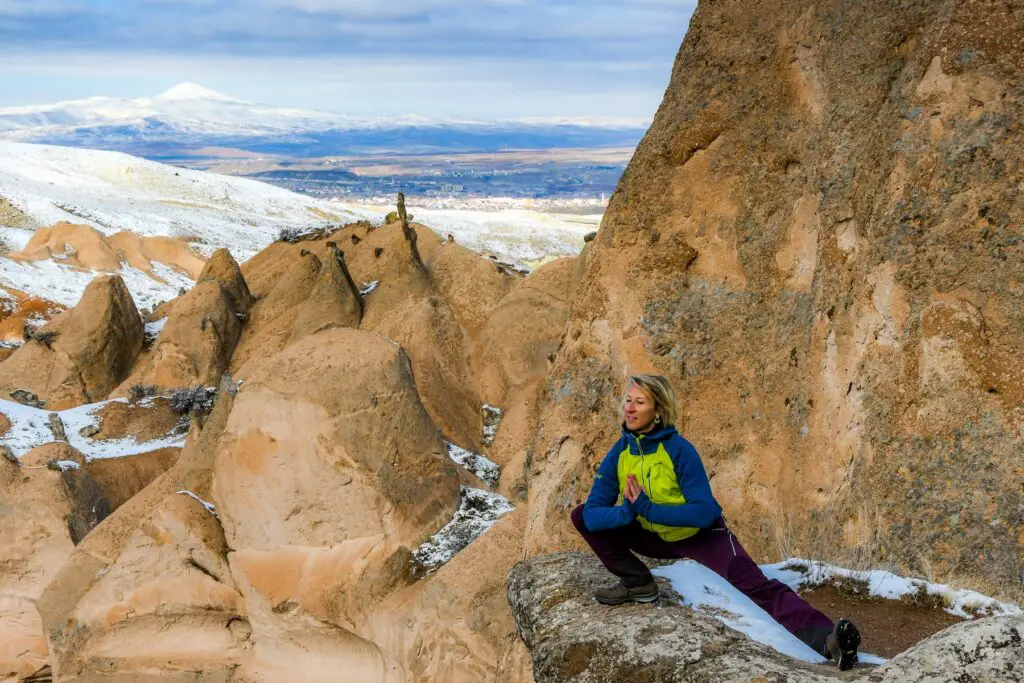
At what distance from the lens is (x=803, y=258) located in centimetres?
704

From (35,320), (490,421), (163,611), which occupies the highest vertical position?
(490,421)

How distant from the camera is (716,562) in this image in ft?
16.0

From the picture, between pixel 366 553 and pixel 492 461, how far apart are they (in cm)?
677

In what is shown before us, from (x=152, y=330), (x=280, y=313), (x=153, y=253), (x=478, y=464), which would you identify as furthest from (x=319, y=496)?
(x=153, y=253)

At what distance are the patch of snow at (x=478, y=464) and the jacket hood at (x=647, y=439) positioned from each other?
1136cm

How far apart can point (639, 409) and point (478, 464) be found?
12.0m

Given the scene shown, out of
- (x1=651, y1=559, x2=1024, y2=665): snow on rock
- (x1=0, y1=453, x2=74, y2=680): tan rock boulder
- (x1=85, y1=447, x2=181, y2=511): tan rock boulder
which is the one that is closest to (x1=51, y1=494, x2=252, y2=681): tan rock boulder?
(x1=0, y1=453, x2=74, y2=680): tan rock boulder

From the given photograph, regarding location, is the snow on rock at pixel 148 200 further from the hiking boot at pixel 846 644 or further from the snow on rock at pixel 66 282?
the hiking boot at pixel 846 644

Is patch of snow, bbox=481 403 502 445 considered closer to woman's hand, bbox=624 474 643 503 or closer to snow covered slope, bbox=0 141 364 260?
woman's hand, bbox=624 474 643 503

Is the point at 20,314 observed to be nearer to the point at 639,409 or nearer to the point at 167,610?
the point at 167,610

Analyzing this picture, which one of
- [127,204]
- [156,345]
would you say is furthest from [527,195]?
[156,345]

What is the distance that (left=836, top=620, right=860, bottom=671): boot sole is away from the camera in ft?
12.6

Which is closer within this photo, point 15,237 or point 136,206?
point 15,237

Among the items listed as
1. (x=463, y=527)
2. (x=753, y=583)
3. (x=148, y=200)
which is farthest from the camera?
(x=148, y=200)
